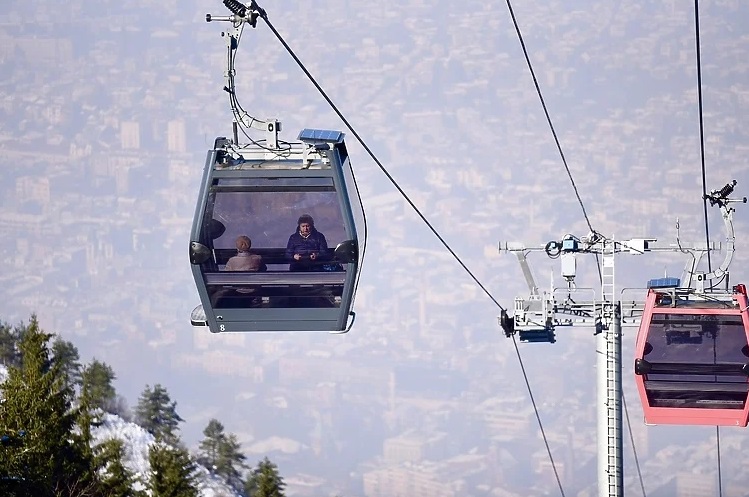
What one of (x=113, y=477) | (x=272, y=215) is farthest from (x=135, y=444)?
(x=272, y=215)

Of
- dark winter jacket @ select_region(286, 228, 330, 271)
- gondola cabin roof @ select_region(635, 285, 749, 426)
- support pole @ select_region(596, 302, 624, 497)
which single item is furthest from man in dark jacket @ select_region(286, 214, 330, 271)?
support pole @ select_region(596, 302, 624, 497)

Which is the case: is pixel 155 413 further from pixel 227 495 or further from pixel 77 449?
pixel 77 449

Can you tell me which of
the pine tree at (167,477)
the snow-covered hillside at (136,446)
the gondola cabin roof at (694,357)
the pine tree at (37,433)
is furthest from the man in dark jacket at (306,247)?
the snow-covered hillside at (136,446)

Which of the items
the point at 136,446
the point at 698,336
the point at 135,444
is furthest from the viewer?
the point at 135,444

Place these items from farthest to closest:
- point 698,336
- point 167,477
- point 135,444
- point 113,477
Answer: point 135,444 → point 113,477 → point 167,477 → point 698,336

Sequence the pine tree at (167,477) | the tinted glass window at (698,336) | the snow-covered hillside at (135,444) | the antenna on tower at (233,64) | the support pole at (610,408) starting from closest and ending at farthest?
the antenna on tower at (233,64) → the tinted glass window at (698,336) → the support pole at (610,408) → the pine tree at (167,477) → the snow-covered hillside at (135,444)

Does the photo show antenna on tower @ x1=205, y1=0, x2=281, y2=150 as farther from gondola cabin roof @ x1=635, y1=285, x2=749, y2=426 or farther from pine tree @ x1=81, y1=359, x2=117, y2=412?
pine tree @ x1=81, y1=359, x2=117, y2=412

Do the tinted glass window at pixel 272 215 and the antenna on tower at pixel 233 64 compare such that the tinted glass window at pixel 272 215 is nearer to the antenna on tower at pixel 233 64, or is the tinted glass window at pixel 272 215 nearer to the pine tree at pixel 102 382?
the antenna on tower at pixel 233 64

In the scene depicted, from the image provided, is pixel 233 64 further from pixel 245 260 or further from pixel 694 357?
pixel 694 357
